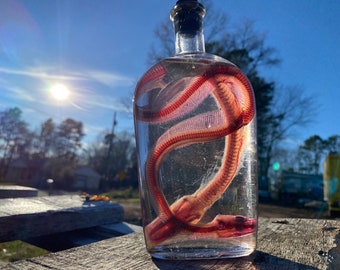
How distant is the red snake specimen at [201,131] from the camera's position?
54 cm

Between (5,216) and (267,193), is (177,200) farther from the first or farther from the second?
(267,193)

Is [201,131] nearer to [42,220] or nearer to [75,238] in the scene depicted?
[42,220]

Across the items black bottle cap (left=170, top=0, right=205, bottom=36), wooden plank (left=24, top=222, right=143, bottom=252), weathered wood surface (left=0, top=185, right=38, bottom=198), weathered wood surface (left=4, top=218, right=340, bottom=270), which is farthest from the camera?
weathered wood surface (left=0, top=185, right=38, bottom=198)

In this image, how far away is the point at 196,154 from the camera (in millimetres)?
577

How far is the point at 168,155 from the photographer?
0.57m

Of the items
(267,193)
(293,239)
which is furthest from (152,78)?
(267,193)

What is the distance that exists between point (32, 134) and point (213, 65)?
1148 inches

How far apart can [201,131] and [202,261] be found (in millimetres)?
232

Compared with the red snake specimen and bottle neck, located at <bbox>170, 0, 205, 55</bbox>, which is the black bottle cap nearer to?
bottle neck, located at <bbox>170, 0, 205, 55</bbox>

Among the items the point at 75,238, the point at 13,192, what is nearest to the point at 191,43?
the point at 75,238

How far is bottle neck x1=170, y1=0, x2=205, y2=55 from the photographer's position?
62cm

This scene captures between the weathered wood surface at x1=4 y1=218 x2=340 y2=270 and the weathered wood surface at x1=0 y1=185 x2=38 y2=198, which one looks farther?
the weathered wood surface at x1=0 y1=185 x2=38 y2=198

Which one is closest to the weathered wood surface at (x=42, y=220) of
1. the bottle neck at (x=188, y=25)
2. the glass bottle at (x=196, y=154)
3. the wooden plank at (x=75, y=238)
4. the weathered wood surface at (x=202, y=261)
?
the wooden plank at (x=75, y=238)

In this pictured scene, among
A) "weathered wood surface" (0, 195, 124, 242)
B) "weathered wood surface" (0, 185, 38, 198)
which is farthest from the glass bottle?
"weathered wood surface" (0, 185, 38, 198)
